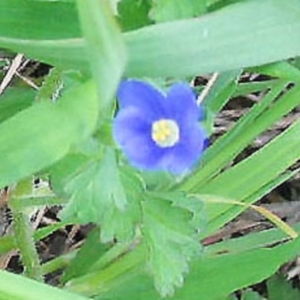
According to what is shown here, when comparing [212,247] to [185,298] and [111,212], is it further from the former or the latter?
[111,212]

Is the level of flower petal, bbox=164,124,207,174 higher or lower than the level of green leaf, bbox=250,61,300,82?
higher

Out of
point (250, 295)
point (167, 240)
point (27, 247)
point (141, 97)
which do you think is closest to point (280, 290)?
point (250, 295)

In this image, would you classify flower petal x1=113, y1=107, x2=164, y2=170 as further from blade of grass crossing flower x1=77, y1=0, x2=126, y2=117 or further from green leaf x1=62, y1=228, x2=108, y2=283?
green leaf x1=62, y1=228, x2=108, y2=283

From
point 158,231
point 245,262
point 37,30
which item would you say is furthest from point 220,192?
point 37,30

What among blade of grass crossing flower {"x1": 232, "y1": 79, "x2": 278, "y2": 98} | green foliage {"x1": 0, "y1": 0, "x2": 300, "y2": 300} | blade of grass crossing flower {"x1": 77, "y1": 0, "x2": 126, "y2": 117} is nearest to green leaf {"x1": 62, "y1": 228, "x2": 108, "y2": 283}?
green foliage {"x1": 0, "y1": 0, "x2": 300, "y2": 300}

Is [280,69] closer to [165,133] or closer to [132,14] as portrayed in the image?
[132,14]
